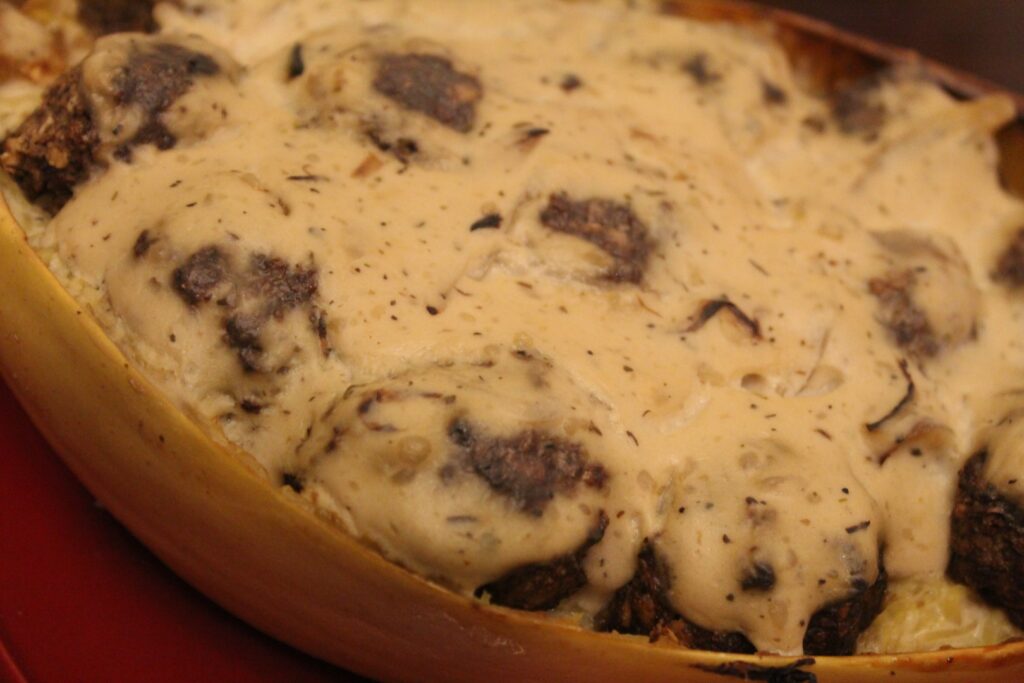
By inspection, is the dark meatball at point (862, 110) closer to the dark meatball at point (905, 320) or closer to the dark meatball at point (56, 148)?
the dark meatball at point (905, 320)

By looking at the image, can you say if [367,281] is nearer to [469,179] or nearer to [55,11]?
[469,179]

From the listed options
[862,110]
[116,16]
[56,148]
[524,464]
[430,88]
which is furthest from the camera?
[862,110]

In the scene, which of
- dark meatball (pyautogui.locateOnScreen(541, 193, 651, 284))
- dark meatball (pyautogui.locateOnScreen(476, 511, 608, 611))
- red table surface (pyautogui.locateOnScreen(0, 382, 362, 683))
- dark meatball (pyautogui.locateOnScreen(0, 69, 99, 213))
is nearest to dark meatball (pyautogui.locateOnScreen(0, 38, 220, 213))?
dark meatball (pyautogui.locateOnScreen(0, 69, 99, 213))

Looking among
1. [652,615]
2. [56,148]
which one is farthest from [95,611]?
[652,615]

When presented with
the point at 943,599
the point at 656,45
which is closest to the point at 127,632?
the point at 943,599

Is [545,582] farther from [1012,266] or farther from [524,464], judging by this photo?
[1012,266]

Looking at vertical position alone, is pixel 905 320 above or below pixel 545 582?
above
